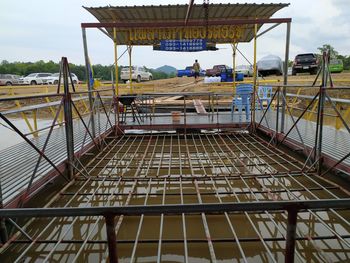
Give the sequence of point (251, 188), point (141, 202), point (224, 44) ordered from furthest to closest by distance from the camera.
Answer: point (224, 44)
point (251, 188)
point (141, 202)

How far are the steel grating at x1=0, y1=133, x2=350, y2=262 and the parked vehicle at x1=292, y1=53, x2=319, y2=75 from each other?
16.6 meters

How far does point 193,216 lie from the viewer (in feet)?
11.1

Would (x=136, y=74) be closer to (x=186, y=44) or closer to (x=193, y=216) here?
(x=186, y=44)

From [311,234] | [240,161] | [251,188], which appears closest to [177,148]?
[240,161]

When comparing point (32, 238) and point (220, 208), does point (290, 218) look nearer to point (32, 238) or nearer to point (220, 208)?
point (220, 208)

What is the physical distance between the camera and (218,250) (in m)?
2.72

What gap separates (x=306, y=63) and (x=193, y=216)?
66.6 feet

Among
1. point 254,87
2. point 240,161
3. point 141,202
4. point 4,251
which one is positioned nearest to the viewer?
point 4,251

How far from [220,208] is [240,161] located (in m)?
4.04

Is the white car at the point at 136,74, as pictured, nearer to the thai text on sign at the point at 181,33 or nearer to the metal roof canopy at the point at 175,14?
the metal roof canopy at the point at 175,14

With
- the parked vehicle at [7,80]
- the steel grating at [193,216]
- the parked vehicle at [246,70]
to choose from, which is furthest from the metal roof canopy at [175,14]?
the parked vehicle at [7,80]

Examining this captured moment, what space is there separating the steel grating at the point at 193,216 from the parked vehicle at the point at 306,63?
16607 mm

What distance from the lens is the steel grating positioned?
8.85 feet

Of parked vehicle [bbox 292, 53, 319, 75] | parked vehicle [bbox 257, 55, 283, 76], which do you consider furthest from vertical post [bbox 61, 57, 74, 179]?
parked vehicle [bbox 292, 53, 319, 75]
